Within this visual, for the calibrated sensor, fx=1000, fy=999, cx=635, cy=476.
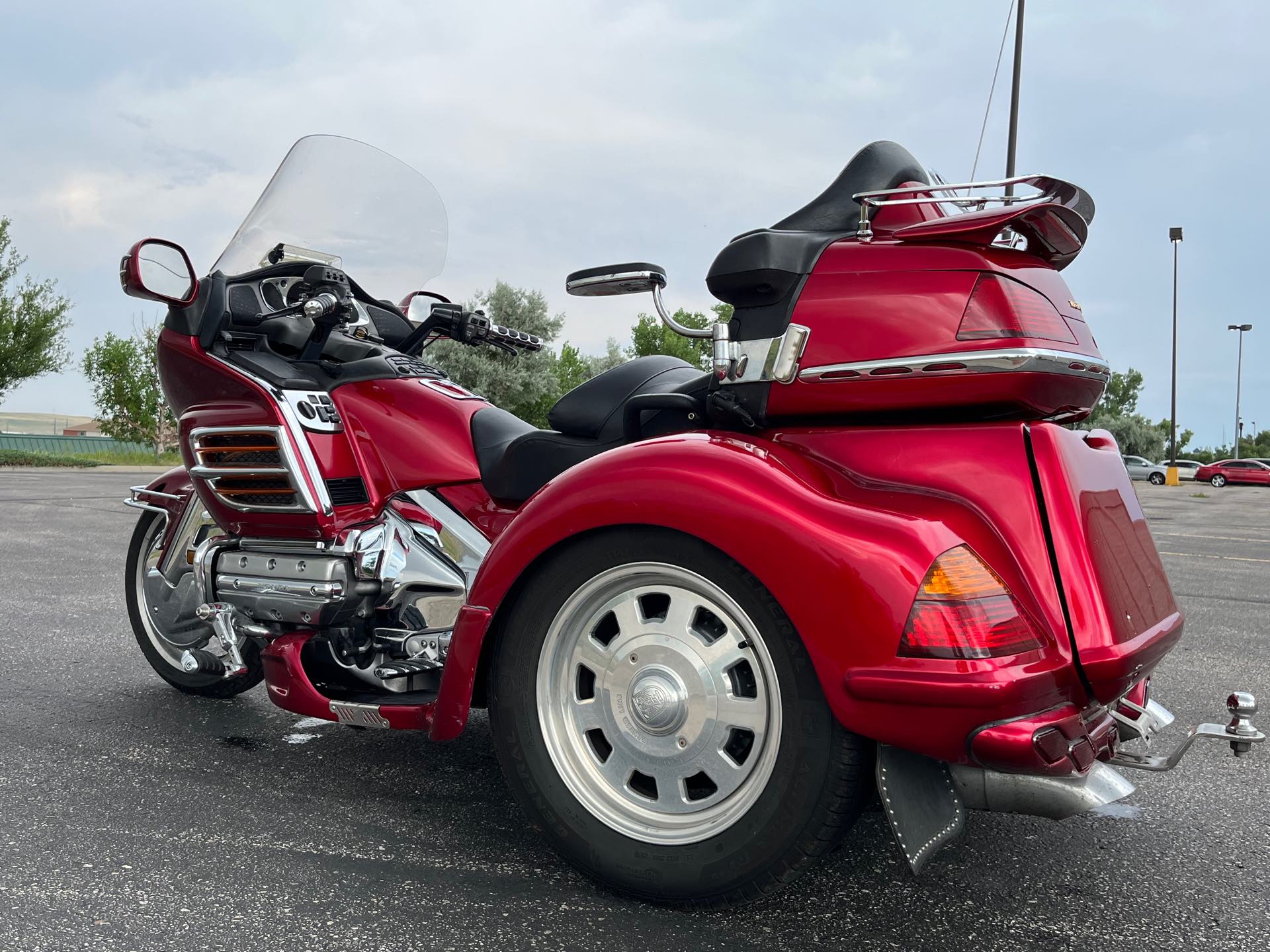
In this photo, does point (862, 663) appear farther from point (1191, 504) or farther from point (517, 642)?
point (1191, 504)

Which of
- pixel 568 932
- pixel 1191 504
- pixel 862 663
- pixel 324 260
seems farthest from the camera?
pixel 1191 504

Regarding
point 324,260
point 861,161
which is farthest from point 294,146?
point 861,161

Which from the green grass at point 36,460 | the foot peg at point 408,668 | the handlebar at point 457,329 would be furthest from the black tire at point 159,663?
the green grass at point 36,460

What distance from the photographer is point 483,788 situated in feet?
9.49

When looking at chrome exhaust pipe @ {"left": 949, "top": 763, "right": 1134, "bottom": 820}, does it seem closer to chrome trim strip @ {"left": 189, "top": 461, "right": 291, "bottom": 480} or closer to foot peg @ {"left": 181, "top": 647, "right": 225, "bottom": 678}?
chrome trim strip @ {"left": 189, "top": 461, "right": 291, "bottom": 480}

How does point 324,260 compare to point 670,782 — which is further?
point 324,260

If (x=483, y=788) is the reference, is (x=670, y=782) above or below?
above

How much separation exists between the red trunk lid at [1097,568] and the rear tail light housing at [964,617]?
11cm

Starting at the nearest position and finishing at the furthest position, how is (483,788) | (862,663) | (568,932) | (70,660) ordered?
1. (862,663)
2. (568,932)
3. (483,788)
4. (70,660)

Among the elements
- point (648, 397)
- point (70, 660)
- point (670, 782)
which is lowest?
point (70, 660)

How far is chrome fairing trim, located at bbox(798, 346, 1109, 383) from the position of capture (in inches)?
76.7

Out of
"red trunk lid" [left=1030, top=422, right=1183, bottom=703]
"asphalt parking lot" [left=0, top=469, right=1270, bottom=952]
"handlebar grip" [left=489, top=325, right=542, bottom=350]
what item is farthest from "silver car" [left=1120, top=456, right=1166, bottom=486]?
"red trunk lid" [left=1030, top=422, right=1183, bottom=703]

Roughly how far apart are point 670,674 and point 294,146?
2.54 metres

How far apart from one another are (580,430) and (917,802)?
1379 mm
